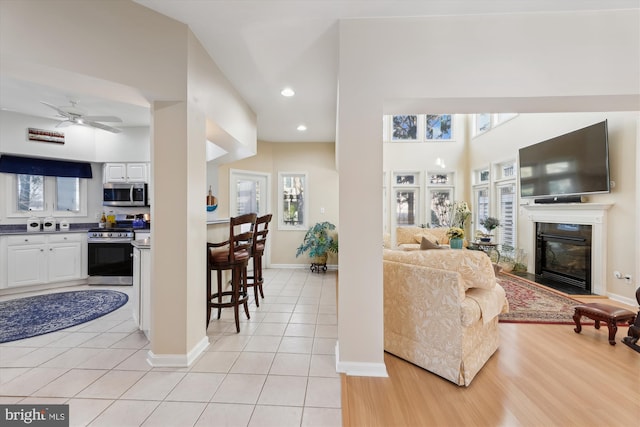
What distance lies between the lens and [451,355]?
6.07ft

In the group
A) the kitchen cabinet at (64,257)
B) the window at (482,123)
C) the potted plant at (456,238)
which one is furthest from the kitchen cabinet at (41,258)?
the window at (482,123)

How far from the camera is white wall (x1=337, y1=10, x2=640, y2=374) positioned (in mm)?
1954

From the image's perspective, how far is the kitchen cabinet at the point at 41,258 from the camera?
3.81m

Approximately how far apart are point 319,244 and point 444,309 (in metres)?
3.55

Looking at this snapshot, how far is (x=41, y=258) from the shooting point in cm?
402

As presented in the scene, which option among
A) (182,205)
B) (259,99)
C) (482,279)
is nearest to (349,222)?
(482,279)

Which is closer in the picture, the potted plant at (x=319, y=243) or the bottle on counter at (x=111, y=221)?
the bottle on counter at (x=111, y=221)

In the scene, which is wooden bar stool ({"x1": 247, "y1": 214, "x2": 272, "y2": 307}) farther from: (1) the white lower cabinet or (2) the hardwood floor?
(2) the hardwood floor

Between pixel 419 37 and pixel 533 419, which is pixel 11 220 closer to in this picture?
pixel 419 37

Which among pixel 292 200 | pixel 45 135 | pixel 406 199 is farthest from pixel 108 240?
pixel 406 199

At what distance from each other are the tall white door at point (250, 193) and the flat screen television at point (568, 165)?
16.5 feet

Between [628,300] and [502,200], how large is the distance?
2.87 metres

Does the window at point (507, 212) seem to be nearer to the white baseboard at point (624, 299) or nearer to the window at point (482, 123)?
the window at point (482, 123)

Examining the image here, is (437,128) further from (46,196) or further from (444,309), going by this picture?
(46,196)
